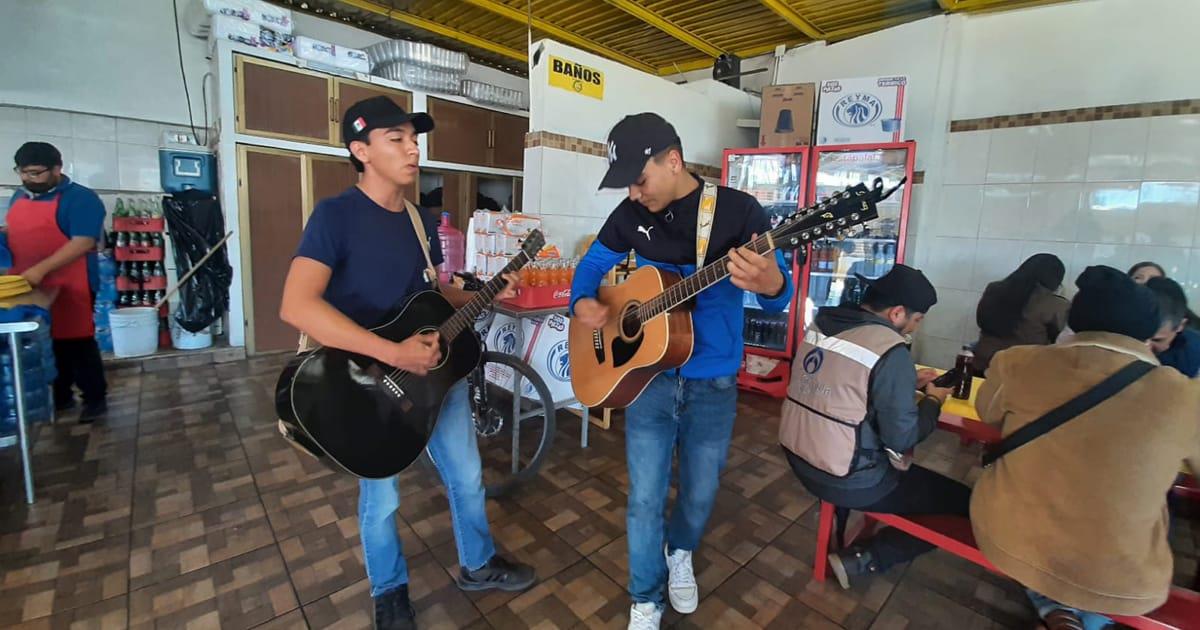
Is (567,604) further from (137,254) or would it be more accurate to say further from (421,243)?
(137,254)

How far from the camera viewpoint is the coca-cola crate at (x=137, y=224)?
452 centimetres

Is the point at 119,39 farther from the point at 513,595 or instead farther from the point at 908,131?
the point at 908,131

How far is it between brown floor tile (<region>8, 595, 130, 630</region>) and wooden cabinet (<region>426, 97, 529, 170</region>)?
456 centimetres

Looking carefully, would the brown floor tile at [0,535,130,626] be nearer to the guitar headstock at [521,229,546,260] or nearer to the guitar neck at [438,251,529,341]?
the guitar neck at [438,251,529,341]

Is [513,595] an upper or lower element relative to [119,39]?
lower

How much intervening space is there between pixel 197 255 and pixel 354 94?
2023 mm

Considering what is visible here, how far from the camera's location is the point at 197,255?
471cm

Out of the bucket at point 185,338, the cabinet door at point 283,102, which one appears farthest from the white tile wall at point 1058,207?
the bucket at point 185,338

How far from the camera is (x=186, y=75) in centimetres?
494

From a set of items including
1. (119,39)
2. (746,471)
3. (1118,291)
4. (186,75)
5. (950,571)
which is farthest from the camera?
(186,75)

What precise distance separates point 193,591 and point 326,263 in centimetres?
147

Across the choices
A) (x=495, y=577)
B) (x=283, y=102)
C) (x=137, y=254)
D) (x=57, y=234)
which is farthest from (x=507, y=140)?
(x=495, y=577)

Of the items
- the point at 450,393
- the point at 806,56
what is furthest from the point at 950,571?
the point at 806,56

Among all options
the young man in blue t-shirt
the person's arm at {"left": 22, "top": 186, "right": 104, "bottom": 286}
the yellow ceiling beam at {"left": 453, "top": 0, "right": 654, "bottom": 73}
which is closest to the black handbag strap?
the young man in blue t-shirt
